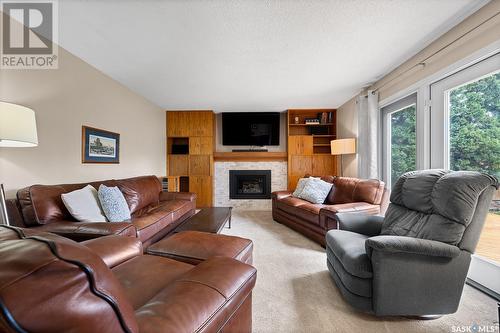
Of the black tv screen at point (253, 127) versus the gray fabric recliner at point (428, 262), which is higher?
the black tv screen at point (253, 127)

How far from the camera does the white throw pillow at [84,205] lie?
1894 mm

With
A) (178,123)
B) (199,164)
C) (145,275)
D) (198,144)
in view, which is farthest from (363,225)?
(178,123)

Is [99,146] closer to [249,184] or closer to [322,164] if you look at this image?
[249,184]

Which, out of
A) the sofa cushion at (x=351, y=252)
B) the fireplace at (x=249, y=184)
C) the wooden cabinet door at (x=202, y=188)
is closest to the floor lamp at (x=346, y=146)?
the fireplace at (x=249, y=184)

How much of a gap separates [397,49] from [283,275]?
2.80 metres

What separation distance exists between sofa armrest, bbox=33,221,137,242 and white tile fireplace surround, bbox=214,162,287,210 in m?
3.26

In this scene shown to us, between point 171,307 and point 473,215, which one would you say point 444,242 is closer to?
point 473,215

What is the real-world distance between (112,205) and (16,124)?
3.50 feet

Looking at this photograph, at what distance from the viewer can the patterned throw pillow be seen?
213 centimetres

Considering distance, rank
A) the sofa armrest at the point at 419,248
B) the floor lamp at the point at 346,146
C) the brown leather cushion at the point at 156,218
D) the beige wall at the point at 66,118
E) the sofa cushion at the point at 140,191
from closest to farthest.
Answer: the sofa armrest at the point at 419,248, the beige wall at the point at 66,118, the brown leather cushion at the point at 156,218, the sofa cushion at the point at 140,191, the floor lamp at the point at 346,146

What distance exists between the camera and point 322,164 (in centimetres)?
478

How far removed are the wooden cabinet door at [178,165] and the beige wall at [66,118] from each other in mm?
1299

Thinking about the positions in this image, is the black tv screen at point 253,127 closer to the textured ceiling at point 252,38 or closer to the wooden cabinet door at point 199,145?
the wooden cabinet door at point 199,145

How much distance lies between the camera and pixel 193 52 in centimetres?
231
